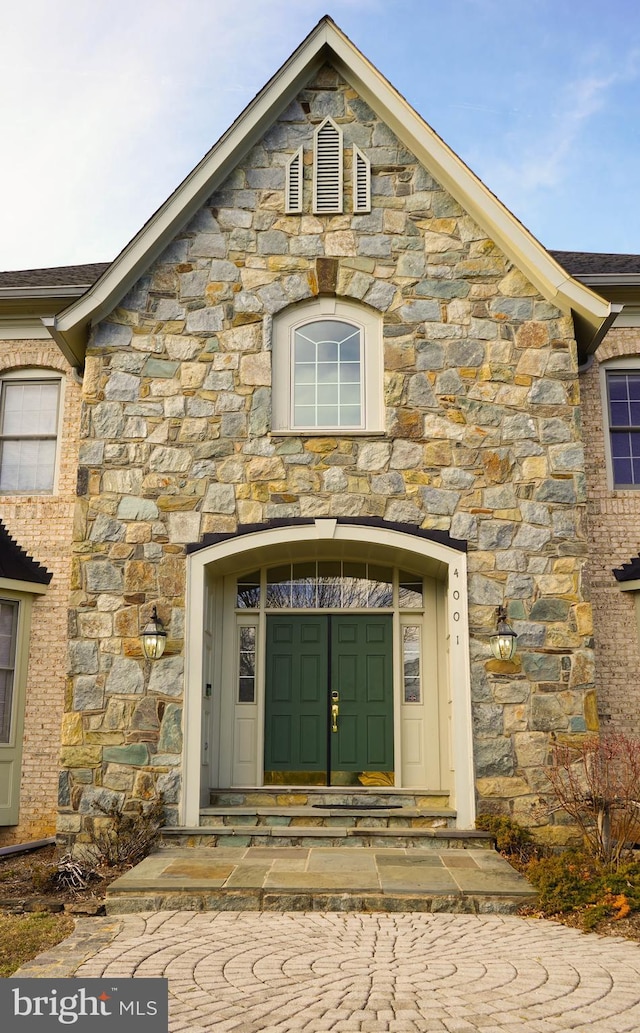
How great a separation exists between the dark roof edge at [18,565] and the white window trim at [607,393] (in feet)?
23.3

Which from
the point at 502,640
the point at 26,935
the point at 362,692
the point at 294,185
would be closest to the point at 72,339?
the point at 294,185

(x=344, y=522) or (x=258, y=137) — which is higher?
(x=258, y=137)

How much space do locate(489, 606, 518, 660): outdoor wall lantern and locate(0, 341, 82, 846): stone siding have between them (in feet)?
16.8

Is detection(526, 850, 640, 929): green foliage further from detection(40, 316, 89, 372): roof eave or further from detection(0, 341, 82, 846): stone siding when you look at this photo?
detection(40, 316, 89, 372): roof eave

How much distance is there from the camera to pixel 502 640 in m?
9.21

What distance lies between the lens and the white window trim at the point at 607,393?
1152cm

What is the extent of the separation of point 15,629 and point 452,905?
21.0ft

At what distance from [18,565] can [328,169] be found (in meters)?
5.95

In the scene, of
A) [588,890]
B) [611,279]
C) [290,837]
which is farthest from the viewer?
[611,279]

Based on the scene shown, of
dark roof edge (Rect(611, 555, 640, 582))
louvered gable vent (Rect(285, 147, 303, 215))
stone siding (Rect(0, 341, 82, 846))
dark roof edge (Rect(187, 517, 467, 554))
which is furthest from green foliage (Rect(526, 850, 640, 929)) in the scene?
louvered gable vent (Rect(285, 147, 303, 215))

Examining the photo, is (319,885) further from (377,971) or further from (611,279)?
(611,279)

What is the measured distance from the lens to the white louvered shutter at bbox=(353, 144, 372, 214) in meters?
10.4

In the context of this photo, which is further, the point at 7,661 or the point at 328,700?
the point at 7,661

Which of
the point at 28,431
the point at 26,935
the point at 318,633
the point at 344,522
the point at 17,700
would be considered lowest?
the point at 26,935
